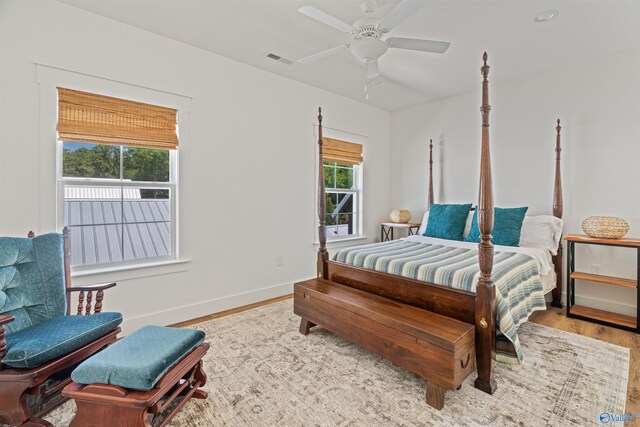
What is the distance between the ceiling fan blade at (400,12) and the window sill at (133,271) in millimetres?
2684

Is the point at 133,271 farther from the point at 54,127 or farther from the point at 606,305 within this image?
the point at 606,305

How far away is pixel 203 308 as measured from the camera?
122 inches

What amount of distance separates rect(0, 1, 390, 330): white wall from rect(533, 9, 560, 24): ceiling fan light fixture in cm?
245

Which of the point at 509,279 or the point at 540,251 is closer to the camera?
the point at 509,279

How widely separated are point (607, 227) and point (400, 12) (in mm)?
A: 2826

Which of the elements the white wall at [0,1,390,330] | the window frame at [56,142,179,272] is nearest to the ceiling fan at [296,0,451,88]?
the white wall at [0,1,390,330]

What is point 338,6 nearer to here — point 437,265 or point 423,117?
point 437,265

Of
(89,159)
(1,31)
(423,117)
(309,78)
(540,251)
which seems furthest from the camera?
(423,117)

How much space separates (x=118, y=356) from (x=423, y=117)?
474 centimetres

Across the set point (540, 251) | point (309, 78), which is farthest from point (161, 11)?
point (540, 251)

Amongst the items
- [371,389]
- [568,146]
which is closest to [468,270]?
[371,389]

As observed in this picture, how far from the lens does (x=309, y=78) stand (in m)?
3.78

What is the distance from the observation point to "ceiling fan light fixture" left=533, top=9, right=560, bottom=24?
7.84 ft

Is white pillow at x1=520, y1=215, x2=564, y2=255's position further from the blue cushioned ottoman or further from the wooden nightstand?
the blue cushioned ottoman
